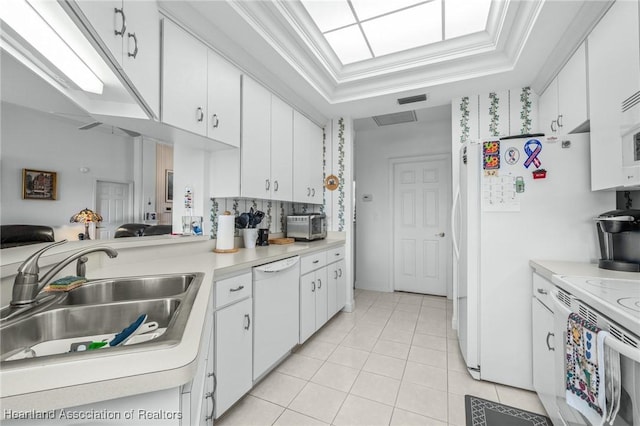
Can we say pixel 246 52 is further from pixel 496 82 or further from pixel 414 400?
pixel 414 400

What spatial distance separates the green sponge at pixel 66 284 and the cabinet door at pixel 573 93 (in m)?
2.91

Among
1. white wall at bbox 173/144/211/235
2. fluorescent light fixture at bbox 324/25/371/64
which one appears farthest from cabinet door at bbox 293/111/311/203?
white wall at bbox 173/144/211/235

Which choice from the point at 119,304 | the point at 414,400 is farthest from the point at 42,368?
the point at 414,400

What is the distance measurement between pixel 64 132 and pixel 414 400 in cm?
240

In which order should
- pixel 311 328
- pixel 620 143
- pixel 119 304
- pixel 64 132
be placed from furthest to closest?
pixel 311 328 → pixel 620 143 → pixel 64 132 → pixel 119 304

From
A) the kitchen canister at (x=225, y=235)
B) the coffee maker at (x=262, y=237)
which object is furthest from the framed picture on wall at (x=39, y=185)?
the coffee maker at (x=262, y=237)

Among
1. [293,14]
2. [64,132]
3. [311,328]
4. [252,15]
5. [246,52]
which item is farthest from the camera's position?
[311,328]

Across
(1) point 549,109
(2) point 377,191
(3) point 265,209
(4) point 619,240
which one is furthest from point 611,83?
(2) point 377,191

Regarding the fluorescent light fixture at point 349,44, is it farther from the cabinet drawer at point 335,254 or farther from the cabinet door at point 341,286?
the cabinet door at point 341,286

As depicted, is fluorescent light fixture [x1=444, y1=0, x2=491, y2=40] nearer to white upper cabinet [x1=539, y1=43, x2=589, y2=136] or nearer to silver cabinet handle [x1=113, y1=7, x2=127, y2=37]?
white upper cabinet [x1=539, y1=43, x2=589, y2=136]

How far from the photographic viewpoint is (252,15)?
1758 mm

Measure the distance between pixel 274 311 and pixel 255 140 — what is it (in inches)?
56.7

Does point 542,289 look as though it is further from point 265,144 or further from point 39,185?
point 39,185

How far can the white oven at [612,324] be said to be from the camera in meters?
0.83
